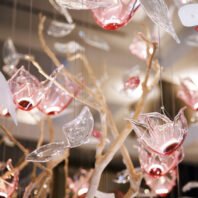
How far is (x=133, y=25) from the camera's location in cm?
322

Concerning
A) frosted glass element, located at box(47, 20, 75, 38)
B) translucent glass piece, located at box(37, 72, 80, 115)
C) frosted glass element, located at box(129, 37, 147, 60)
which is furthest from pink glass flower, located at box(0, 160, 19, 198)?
frosted glass element, located at box(129, 37, 147, 60)

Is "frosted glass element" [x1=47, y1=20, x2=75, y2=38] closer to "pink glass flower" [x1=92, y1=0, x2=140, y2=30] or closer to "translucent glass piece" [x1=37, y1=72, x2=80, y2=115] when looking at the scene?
"translucent glass piece" [x1=37, y1=72, x2=80, y2=115]

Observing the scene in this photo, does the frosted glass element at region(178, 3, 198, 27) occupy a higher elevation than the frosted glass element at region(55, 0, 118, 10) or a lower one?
lower

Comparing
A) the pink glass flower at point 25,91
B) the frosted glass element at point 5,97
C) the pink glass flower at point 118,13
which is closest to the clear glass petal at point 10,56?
the pink glass flower at point 25,91

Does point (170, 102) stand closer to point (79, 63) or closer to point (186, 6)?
point (79, 63)

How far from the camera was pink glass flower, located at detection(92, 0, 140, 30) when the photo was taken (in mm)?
1714

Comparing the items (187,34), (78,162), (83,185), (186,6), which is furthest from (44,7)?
(78,162)

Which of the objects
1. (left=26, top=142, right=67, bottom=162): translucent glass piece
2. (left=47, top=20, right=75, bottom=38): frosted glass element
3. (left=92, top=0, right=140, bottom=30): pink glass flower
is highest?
(left=92, top=0, right=140, bottom=30): pink glass flower

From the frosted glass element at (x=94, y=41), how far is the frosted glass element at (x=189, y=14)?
4.99 feet

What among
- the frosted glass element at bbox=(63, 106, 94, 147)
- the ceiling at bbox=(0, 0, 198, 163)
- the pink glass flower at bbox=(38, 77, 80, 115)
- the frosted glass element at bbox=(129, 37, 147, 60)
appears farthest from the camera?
the ceiling at bbox=(0, 0, 198, 163)

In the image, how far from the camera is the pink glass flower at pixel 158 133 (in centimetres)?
160

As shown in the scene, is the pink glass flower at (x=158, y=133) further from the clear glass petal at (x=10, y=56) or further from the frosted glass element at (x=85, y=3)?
the clear glass petal at (x=10, y=56)

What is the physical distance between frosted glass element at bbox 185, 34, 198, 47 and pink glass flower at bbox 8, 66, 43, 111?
1.56 meters

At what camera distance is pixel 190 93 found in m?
2.31
